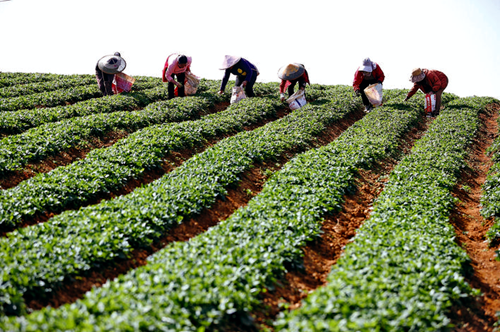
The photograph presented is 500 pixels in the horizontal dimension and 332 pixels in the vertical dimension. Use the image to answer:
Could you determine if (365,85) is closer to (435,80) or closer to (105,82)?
(435,80)

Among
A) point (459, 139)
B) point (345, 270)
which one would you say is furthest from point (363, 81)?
point (345, 270)

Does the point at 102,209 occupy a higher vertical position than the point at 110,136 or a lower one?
lower

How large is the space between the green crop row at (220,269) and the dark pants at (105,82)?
956cm

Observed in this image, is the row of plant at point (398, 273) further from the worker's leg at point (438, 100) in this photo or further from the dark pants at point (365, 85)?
the worker's leg at point (438, 100)

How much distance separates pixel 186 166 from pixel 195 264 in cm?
405

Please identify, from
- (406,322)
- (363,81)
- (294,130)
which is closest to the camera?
(406,322)

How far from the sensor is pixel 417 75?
51.4 ft

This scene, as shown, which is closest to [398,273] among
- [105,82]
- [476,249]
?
[476,249]

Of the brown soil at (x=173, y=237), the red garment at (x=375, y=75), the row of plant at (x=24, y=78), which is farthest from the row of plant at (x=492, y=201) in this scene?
the row of plant at (x=24, y=78)

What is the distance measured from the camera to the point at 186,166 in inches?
346

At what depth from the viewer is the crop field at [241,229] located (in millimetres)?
4348

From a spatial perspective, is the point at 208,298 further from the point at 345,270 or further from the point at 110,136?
the point at 110,136

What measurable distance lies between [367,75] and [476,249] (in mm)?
10153

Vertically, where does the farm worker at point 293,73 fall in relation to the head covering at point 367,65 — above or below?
below
